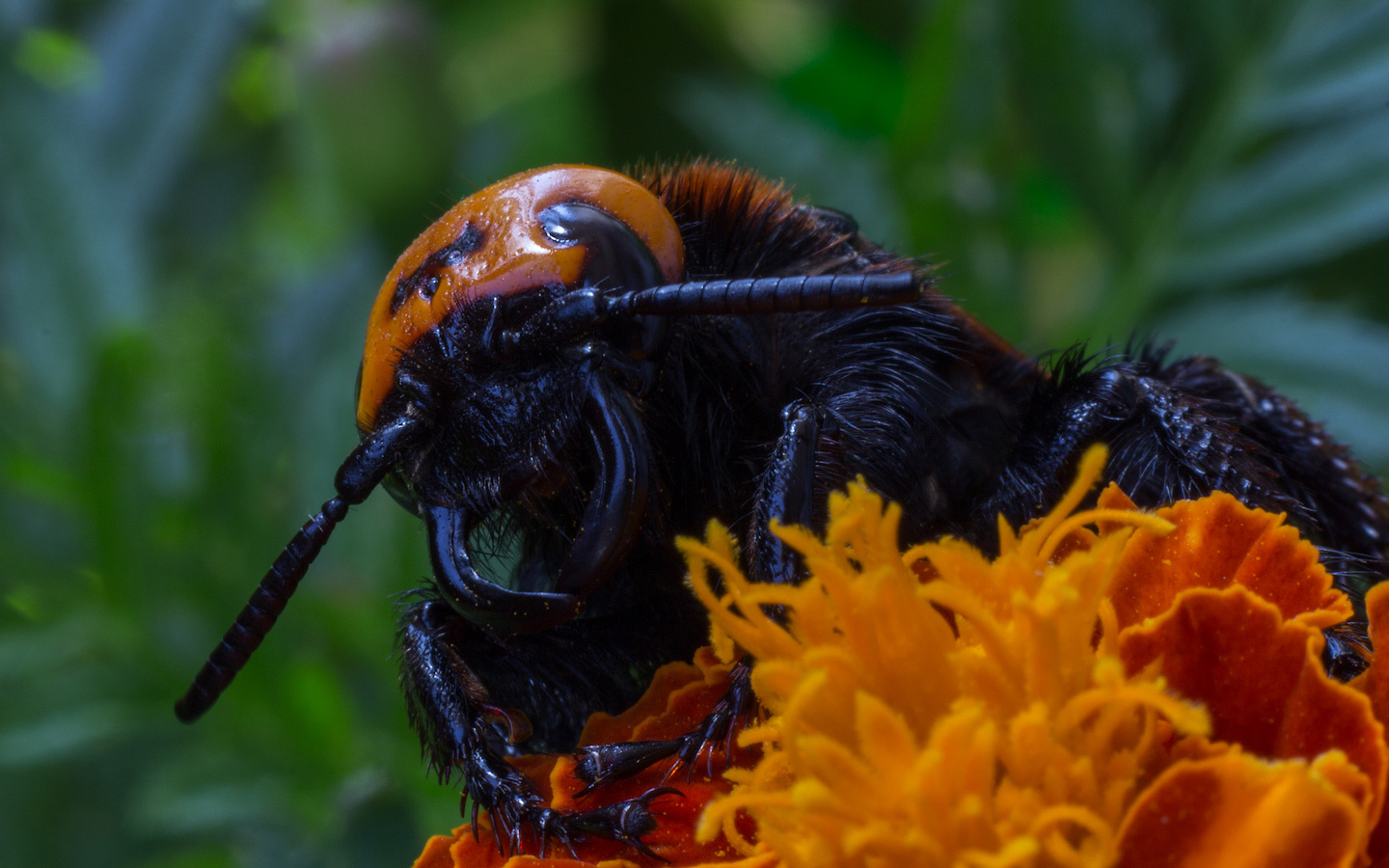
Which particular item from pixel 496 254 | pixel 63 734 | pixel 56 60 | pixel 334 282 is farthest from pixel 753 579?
pixel 56 60

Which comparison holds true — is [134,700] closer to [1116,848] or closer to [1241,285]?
[1116,848]

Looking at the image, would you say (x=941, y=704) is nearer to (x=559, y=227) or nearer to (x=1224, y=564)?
(x=1224, y=564)

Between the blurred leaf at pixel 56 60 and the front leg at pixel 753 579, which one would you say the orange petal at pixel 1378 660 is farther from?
the blurred leaf at pixel 56 60

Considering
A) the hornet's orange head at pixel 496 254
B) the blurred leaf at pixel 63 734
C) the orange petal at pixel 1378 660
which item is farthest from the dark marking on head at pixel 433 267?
the blurred leaf at pixel 63 734

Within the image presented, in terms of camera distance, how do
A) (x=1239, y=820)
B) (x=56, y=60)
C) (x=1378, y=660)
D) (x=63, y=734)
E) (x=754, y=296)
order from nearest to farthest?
(x=1239, y=820) → (x=1378, y=660) → (x=754, y=296) → (x=63, y=734) → (x=56, y=60)

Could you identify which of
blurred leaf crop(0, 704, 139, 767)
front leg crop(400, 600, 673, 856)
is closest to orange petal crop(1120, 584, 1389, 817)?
front leg crop(400, 600, 673, 856)

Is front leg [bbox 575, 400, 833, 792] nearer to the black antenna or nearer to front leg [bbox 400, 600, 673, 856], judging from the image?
front leg [bbox 400, 600, 673, 856]

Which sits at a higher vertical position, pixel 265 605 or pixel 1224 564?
pixel 1224 564
